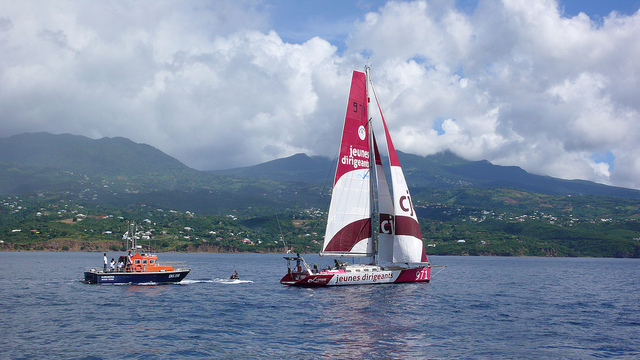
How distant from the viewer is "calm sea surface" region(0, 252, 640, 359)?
32531mm

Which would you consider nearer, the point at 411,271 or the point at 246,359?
the point at 246,359

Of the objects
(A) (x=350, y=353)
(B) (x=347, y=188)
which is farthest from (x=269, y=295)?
(A) (x=350, y=353)

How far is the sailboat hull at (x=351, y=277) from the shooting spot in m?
61.1

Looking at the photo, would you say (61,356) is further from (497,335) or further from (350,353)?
(497,335)

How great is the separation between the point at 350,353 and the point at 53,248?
7326 inches

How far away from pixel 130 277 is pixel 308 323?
108 feet

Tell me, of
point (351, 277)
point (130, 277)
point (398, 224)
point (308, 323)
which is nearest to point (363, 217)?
point (398, 224)

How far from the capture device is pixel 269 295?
59.5 metres

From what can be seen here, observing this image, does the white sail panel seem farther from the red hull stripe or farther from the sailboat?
the red hull stripe

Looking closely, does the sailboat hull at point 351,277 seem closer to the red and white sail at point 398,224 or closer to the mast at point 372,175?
the red and white sail at point 398,224

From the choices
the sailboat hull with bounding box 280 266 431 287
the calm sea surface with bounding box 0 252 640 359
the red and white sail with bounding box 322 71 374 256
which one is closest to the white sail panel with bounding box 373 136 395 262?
the red and white sail with bounding box 322 71 374 256

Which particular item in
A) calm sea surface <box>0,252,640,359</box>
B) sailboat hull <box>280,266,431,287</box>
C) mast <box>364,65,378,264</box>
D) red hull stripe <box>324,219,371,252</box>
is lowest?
calm sea surface <box>0,252,640,359</box>

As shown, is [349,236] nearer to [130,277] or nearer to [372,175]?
[372,175]

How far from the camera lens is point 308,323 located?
41281 millimetres
